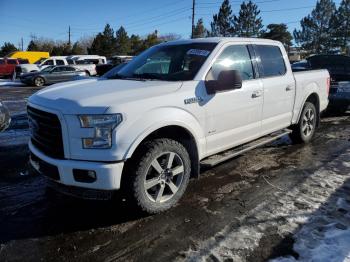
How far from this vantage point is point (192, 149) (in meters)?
4.45

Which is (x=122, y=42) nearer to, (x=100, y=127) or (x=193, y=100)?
(x=193, y=100)

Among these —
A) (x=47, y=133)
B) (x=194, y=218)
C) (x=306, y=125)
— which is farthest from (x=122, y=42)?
(x=194, y=218)

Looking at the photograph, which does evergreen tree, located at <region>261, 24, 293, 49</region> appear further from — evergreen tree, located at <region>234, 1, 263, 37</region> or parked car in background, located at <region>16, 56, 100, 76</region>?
parked car in background, located at <region>16, 56, 100, 76</region>

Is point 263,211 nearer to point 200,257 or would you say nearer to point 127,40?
point 200,257

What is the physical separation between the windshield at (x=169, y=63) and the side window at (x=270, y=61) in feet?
3.43

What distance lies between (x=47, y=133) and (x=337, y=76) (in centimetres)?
850

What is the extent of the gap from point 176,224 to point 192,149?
924 millimetres

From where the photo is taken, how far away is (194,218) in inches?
159

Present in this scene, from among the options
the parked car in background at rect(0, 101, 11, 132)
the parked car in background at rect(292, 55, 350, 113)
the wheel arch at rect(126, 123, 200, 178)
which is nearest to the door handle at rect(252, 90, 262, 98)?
the wheel arch at rect(126, 123, 200, 178)

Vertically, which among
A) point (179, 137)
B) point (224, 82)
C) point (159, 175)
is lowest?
point (159, 175)

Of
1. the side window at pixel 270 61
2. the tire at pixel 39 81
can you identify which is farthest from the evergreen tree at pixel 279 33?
the side window at pixel 270 61

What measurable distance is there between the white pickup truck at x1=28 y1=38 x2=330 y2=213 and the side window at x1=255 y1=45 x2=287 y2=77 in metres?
0.02

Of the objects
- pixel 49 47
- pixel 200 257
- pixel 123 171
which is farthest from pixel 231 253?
pixel 49 47

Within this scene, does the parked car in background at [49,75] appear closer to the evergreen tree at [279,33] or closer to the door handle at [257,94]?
the door handle at [257,94]
